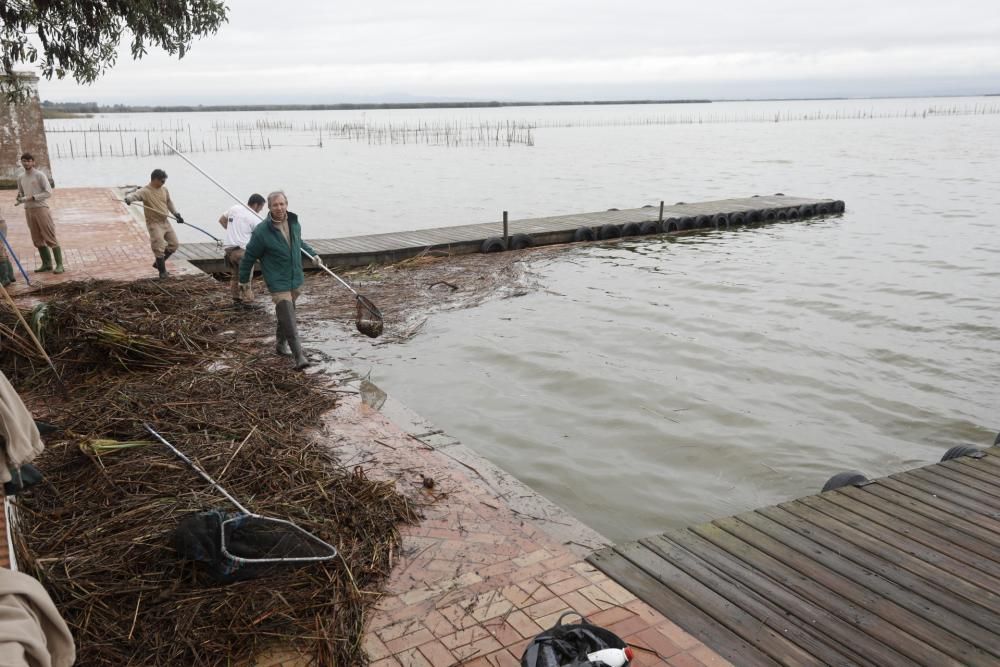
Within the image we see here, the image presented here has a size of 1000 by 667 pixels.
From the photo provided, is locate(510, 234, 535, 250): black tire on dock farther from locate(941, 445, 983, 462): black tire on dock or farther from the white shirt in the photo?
locate(941, 445, 983, 462): black tire on dock

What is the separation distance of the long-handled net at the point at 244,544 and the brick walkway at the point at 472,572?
51 centimetres

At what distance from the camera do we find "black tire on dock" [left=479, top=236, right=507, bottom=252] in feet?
54.0

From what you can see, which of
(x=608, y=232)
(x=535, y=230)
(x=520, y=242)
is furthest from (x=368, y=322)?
(x=608, y=232)

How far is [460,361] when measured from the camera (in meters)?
9.71

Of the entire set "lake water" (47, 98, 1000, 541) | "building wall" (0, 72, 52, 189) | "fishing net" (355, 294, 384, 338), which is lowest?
"lake water" (47, 98, 1000, 541)

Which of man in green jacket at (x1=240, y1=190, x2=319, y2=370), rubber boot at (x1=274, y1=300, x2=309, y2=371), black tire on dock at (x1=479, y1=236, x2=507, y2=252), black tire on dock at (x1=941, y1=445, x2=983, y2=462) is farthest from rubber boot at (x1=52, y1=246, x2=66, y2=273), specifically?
black tire on dock at (x1=941, y1=445, x2=983, y2=462)

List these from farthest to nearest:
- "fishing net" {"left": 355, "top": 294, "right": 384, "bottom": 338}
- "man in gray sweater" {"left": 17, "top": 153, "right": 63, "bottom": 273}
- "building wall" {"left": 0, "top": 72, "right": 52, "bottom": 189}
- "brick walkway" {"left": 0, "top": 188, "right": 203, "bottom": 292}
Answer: "building wall" {"left": 0, "top": 72, "right": 52, "bottom": 189} → "brick walkway" {"left": 0, "top": 188, "right": 203, "bottom": 292} → "man in gray sweater" {"left": 17, "top": 153, "right": 63, "bottom": 273} → "fishing net" {"left": 355, "top": 294, "right": 384, "bottom": 338}

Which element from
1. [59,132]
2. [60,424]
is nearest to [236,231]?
[60,424]

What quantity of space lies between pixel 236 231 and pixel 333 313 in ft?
5.82

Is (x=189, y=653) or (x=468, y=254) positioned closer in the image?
(x=189, y=653)

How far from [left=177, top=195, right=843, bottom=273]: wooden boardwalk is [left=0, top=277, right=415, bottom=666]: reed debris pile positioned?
20.2ft

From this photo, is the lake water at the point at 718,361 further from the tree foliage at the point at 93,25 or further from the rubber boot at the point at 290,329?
the tree foliage at the point at 93,25

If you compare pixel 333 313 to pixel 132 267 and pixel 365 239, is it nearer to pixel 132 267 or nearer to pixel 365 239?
pixel 132 267

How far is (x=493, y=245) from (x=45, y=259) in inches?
336
